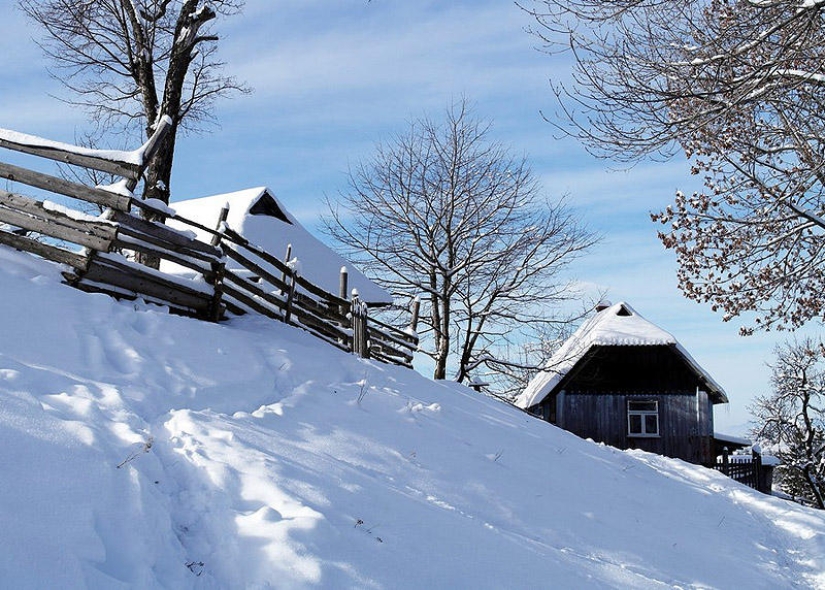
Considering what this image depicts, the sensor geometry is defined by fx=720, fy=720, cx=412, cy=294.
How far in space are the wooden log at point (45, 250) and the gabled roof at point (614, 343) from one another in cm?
1550

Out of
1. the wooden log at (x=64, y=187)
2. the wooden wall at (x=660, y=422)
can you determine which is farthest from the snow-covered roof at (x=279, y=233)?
the wooden log at (x=64, y=187)

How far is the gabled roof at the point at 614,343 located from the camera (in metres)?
21.5

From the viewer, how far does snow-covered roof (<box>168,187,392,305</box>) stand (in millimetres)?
20438

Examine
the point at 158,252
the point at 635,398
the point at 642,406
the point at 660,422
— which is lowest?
the point at 660,422

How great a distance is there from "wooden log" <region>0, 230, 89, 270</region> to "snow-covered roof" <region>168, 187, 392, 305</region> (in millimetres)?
9916

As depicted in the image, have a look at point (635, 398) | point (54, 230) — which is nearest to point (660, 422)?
point (635, 398)

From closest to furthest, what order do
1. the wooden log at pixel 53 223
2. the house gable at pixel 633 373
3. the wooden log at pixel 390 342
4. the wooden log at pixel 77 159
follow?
the wooden log at pixel 53 223 → the wooden log at pixel 77 159 → the wooden log at pixel 390 342 → the house gable at pixel 633 373

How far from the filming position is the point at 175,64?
15102 millimetres

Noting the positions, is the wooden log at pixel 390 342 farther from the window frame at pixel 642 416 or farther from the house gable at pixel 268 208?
the window frame at pixel 642 416

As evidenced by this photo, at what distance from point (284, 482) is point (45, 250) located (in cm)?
611

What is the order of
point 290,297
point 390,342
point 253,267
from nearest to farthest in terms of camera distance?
point 253,267 → point 290,297 → point 390,342

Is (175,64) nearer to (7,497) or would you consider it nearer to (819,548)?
(7,497)

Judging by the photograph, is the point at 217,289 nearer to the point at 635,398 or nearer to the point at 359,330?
the point at 359,330

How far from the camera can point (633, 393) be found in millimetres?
22469
